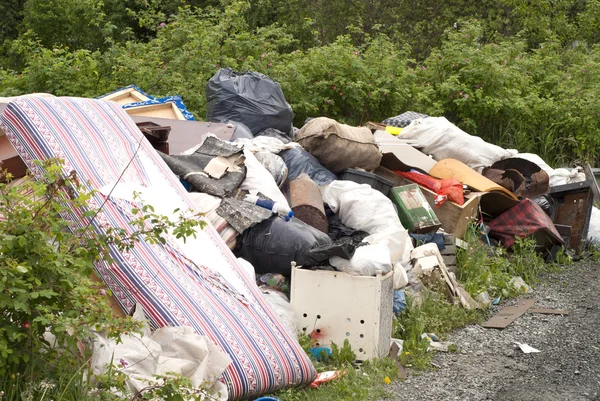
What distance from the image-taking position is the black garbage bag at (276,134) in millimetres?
7819

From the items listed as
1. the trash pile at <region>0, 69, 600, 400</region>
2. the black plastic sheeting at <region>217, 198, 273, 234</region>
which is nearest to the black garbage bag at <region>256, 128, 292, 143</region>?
the trash pile at <region>0, 69, 600, 400</region>

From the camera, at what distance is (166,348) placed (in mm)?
3879

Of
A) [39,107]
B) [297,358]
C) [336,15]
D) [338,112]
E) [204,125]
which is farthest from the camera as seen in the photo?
[336,15]

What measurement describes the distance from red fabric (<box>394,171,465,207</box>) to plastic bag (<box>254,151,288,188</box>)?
1.44 metres

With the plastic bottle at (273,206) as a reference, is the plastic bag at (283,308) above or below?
below

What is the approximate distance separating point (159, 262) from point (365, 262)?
136cm

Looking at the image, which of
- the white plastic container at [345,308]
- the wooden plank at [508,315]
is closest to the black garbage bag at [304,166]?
the wooden plank at [508,315]

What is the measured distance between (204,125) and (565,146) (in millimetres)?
5844

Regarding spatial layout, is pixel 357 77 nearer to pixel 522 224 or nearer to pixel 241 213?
pixel 522 224

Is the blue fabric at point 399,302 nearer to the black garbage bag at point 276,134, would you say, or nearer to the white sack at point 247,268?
the white sack at point 247,268

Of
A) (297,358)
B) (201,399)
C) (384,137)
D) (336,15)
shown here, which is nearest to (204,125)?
(384,137)

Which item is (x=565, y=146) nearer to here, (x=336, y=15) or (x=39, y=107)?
(x=39, y=107)

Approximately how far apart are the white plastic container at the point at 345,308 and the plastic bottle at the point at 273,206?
73 cm

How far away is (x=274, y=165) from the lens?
22.7ft
